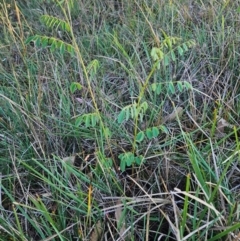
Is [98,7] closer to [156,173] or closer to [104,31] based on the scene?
[104,31]

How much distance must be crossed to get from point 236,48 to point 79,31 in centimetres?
76

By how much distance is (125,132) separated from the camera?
1.36 meters

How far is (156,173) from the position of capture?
1.21m

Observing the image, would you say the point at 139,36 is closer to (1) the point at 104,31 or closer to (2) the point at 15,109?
(1) the point at 104,31

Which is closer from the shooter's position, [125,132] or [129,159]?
[129,159]

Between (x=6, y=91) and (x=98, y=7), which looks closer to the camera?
(x=6, y=91)

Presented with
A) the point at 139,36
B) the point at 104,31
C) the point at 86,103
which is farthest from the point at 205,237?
the point at 104,31

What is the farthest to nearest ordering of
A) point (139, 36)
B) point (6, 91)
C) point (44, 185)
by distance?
point (139, 36)
point (6, 91)
point (44, 185)

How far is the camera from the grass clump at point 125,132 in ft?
3.43

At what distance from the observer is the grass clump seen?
1045mm

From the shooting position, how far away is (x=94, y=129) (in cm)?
133

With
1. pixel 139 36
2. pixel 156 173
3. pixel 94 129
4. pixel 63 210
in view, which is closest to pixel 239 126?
pixel 156 173

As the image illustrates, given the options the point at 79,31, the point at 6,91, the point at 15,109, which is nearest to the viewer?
the point at 15,109

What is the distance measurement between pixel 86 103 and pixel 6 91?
338 millimetres
